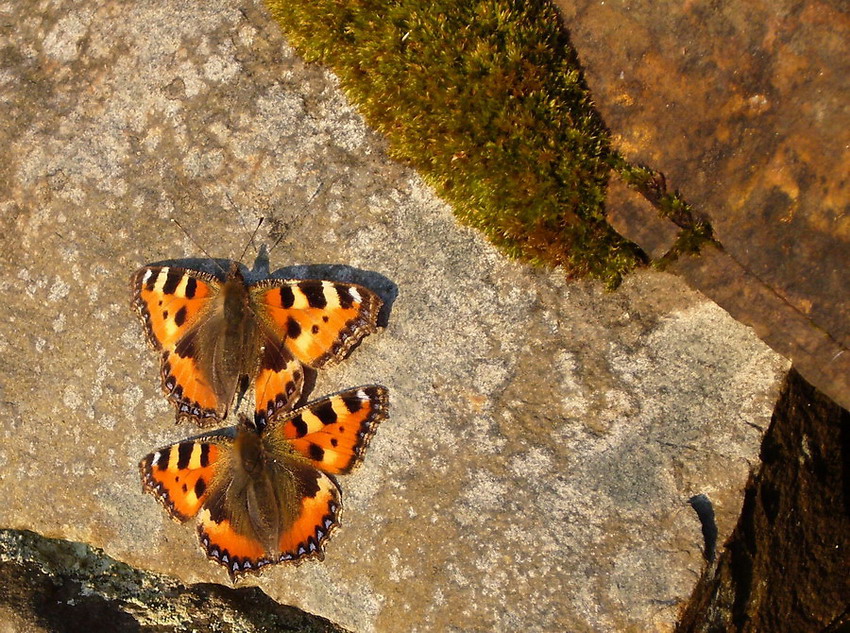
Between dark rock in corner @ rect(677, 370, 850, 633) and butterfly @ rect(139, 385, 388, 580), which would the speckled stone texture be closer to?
dark rock in corner @ rect(677, 370, 850, 633)

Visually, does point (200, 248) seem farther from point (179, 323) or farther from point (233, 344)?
point (233, 344)

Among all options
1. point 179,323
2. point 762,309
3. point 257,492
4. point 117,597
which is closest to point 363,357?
point 257,492

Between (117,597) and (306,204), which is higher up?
(306,204)

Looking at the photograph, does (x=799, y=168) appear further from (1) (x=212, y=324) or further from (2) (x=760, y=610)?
(1) (x=212, y=324)

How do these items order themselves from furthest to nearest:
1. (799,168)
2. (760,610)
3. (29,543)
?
(29,543) < (760,610) < (799,168)

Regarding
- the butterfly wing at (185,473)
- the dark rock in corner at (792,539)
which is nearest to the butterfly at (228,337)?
the butterfly wing at (185,473)

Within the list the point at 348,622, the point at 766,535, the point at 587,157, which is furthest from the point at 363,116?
the point at 766,535

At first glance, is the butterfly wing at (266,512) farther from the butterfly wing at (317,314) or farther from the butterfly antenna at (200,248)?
the butterfly antenna at (200,248)
